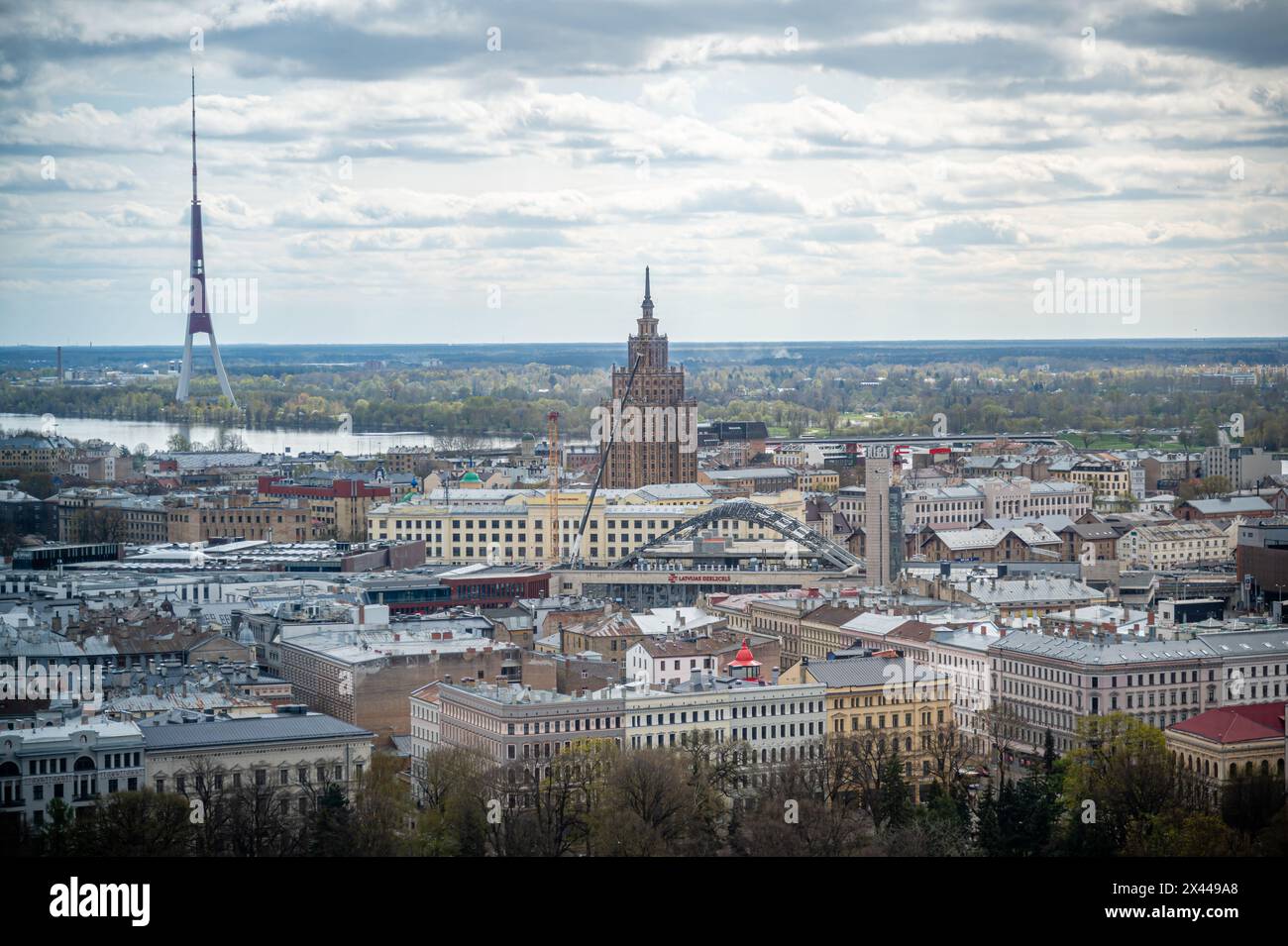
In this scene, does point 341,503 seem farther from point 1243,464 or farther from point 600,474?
point 1243,464

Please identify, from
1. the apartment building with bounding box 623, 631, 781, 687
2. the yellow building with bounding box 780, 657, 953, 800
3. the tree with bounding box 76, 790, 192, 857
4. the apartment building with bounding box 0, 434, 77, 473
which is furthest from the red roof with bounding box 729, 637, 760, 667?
the apartment building with bounding box 0, 434, 77, 473

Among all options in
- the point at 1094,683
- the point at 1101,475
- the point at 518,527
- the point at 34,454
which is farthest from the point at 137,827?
the point at 34,454

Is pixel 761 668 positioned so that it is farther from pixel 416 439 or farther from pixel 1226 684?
pixel 416 439

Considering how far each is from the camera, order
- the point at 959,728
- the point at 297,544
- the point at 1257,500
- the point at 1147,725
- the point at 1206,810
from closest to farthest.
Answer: the point at 1206,810, the point at 1147,725, the point at 959,728, the point at 297,544, the point at 1257,500

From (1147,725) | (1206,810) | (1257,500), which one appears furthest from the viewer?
(1257,500)

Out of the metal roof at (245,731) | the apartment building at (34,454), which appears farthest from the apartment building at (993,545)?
the apartment building at (34,454)

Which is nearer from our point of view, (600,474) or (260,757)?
(260,757)

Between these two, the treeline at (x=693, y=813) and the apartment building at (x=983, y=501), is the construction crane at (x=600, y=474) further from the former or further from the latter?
the treeline at (x=693, y=813)
